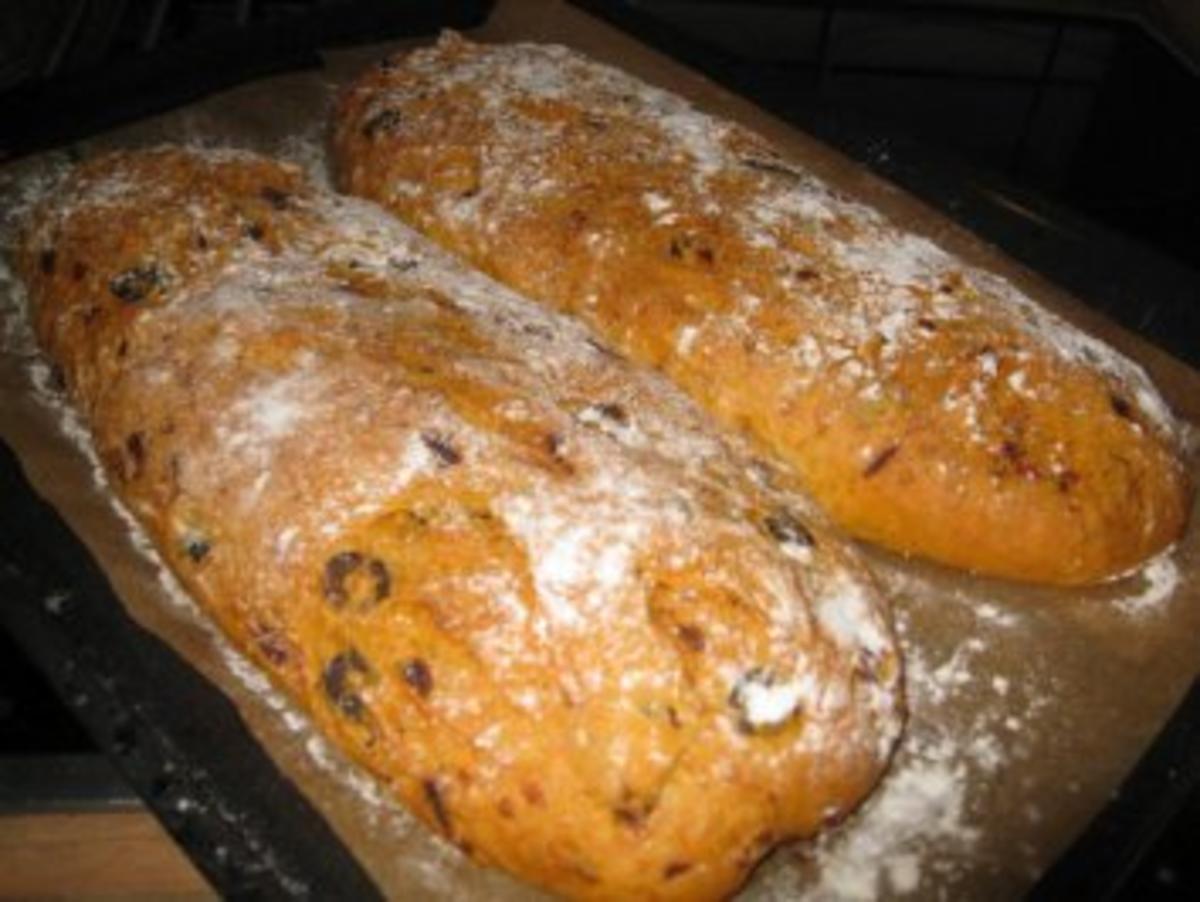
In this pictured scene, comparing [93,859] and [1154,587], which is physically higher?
[1154,587]

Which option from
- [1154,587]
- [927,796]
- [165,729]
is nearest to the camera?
[165,729]

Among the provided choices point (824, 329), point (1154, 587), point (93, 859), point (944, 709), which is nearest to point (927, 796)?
point (944, 709)

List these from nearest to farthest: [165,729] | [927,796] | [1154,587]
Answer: [165,729] < [927,796] < [1154,587]

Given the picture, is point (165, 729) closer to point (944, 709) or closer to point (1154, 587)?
point (944, 709)

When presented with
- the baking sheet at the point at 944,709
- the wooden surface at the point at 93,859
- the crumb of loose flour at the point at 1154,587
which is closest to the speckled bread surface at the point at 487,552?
the baking sheet at the point at 944,709

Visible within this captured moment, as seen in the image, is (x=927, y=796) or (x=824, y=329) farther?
(x=824, y=329)

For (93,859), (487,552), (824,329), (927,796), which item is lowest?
(93,859)

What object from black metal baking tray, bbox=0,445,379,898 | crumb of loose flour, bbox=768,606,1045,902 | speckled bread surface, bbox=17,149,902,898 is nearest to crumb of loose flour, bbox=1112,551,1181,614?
A: crumb of loose flour, bbox=768,606,1045,902

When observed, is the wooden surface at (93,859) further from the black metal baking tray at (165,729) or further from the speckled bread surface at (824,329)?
the speckled bread surface at (824,329)
